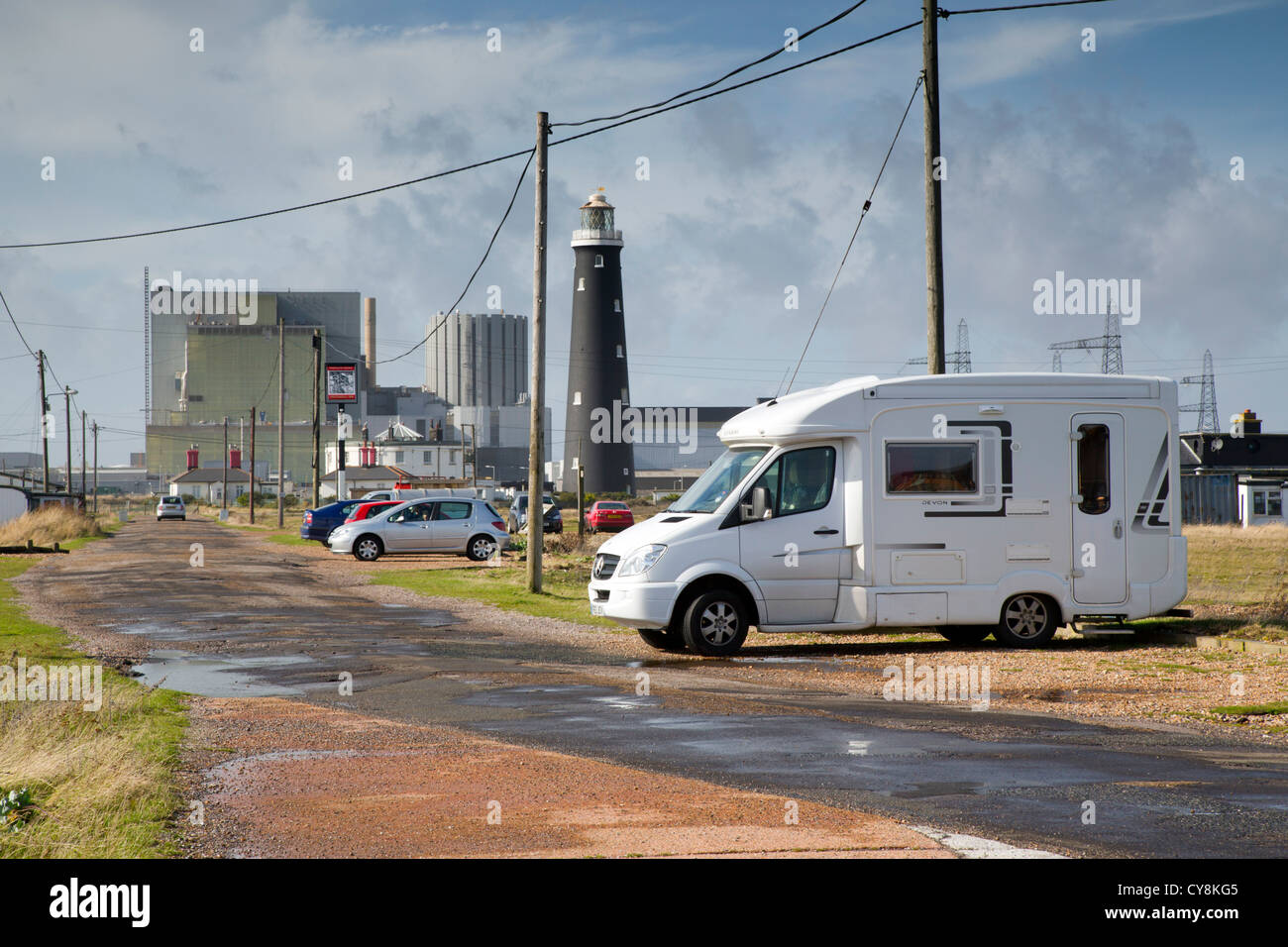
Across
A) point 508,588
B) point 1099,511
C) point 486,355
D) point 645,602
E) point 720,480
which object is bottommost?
point 508,588

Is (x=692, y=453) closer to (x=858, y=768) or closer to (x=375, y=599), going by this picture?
(x=375, y=599)

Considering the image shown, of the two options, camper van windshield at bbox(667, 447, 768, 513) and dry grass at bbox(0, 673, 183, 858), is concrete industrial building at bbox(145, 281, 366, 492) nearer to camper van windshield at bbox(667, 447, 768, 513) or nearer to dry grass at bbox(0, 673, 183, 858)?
camper van windshield at bbox(667, 447, 768, 513)

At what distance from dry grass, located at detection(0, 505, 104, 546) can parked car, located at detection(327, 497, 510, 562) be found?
13325 mm

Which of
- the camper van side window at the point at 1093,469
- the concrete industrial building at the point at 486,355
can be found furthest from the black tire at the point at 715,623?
the concrete industrial building at the point at 486,355

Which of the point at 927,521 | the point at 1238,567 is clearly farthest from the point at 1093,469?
the point at 1238,567

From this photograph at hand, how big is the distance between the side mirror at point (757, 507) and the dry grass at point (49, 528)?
110 feet

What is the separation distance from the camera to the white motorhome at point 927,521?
15.1m

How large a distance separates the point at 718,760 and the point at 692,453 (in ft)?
464

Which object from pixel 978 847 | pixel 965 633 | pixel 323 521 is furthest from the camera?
pixel 323 521

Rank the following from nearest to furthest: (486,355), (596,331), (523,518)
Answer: (523,518) → (596,331) → (486,355)

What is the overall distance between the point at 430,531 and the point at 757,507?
21771mm

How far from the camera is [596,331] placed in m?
79.1

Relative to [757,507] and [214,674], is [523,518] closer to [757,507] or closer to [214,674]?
[757,507]

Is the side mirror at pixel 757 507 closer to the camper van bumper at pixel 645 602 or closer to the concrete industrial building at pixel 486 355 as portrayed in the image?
the camper van bumper at pixel 645 602
